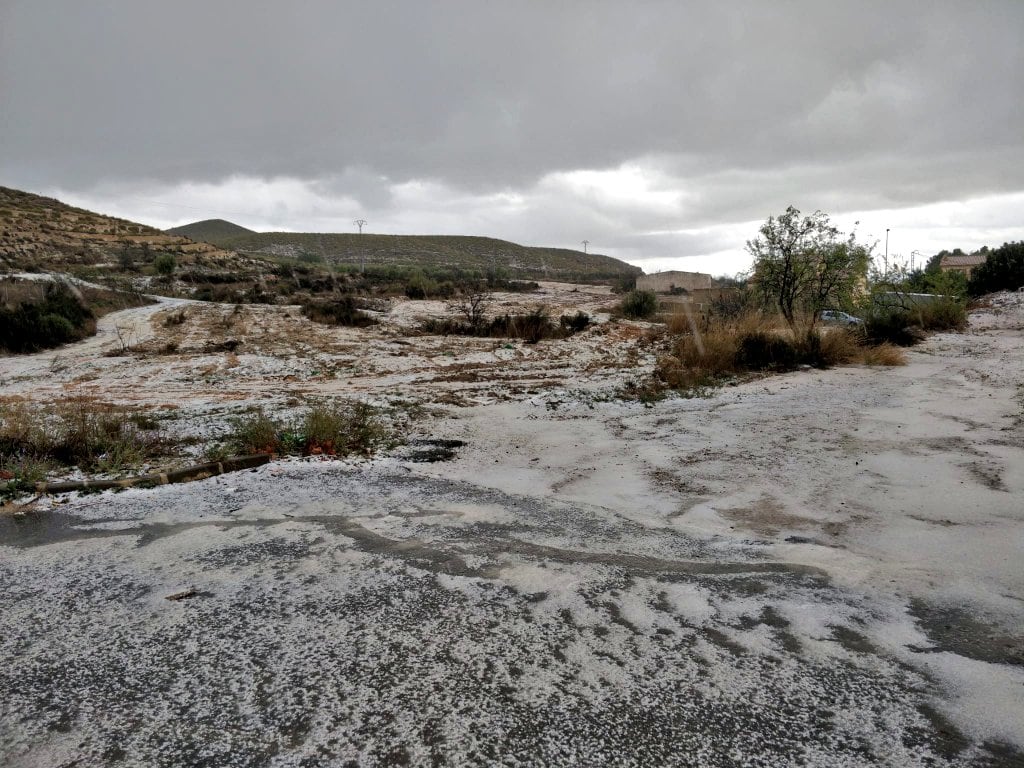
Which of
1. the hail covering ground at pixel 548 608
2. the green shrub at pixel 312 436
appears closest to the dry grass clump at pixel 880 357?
the hail covering ground at pixel 548 608

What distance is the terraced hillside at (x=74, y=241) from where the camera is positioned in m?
31.2

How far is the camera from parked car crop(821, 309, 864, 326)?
13.6m

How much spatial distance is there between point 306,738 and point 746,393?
308 inches

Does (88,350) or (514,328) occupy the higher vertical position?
(514,328)

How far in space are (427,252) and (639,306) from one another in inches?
2232

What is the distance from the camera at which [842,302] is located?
13.8 m

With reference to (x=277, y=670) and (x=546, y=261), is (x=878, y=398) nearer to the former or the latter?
(x=277, y=670)

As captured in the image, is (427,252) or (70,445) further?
(427,252)

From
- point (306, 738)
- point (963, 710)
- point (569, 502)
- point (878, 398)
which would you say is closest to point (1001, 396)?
point (878, 398)

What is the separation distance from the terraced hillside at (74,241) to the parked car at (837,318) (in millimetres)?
28955

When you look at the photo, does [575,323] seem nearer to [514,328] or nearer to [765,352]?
[514,328]

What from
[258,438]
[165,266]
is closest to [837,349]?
[258,438]

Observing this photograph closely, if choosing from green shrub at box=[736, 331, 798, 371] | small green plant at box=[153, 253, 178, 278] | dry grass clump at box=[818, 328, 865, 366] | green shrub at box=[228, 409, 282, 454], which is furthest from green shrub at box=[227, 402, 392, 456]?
small green plant at box=[153, 253, 178, 278]

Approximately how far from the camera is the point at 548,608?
288 cm
